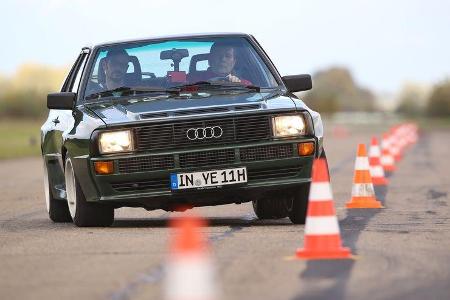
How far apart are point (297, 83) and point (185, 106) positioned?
1.42 metres

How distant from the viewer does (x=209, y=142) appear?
36.3ft

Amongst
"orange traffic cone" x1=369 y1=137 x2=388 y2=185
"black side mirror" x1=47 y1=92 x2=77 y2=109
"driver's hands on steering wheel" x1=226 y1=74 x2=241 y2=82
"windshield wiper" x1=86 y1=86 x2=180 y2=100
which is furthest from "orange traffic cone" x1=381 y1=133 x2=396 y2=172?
A: "black side mirror" x1=47 y1=92 x2=77 y2=109

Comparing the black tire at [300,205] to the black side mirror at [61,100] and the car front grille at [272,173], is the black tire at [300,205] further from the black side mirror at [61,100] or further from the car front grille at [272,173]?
the black side mirror at [61,100]

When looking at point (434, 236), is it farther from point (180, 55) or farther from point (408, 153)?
point (408, 153)

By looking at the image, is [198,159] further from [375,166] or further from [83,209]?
[375,166]

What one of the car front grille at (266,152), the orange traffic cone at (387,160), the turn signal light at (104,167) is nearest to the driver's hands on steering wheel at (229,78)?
the car front grille at (266,152)

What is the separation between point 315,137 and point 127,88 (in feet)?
6.12

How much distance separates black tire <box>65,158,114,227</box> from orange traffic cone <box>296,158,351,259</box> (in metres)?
3.14

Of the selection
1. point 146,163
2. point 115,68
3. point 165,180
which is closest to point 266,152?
point 165,180

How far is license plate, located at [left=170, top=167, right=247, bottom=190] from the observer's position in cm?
1102

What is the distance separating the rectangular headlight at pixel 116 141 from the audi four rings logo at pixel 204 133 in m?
0.49

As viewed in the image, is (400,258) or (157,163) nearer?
(400,258)

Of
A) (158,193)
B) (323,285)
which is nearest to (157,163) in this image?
(158,193)

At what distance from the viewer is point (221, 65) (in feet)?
40.2
